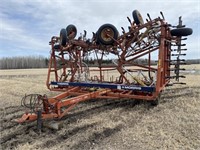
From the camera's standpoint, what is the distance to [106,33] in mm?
7227

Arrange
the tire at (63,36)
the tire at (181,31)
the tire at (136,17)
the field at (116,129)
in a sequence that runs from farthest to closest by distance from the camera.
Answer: the tire at (63,36)
the tire at (136,17)
the tire at (181,31)
the field at (116,129)

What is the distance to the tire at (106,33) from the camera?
7129mm

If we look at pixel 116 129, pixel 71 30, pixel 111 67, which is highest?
pixel 71 30

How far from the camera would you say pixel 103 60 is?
8.61 m

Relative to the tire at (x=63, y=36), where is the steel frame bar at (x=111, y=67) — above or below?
below

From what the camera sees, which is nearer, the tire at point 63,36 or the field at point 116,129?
the field at point 116,129

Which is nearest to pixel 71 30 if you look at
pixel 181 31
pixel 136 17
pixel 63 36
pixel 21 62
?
pixel 63 36

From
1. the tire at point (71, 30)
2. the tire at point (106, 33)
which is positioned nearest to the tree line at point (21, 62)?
the tire at point (71, 30)

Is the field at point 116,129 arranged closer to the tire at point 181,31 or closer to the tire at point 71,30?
the tire at point 181,31

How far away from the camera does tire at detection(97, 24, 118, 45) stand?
281 inches

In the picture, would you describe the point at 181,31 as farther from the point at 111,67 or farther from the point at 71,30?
the point at 71,30

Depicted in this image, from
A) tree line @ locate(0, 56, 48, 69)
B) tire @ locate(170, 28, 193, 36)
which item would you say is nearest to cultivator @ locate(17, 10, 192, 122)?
tire @ locate(170, 28, 193, 36)

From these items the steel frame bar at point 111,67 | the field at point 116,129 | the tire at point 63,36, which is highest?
the tire at point 63,36

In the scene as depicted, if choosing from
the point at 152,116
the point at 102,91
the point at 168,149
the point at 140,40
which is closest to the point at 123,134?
the point at 168,149
